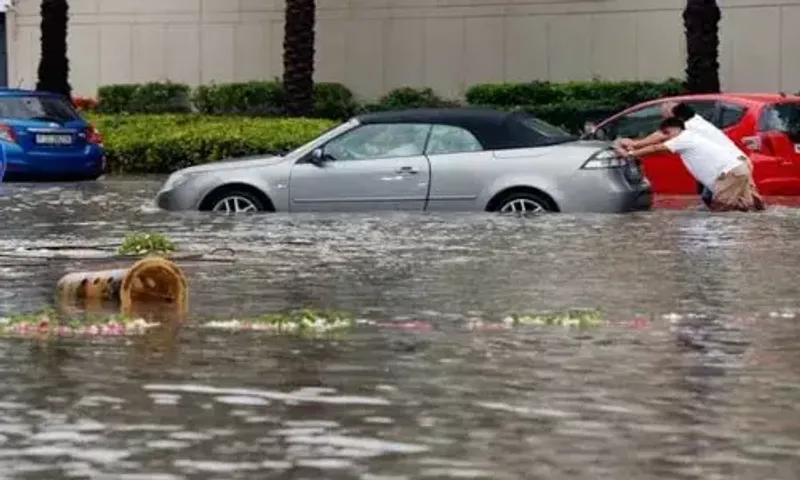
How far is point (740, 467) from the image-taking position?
701 cm

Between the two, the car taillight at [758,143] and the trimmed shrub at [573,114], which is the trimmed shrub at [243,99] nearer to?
the trimmed shrub at [573,114]

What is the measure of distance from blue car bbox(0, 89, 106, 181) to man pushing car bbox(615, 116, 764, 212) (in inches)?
385

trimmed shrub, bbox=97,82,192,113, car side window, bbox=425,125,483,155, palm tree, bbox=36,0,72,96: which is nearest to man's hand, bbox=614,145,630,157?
car side window, bbox=425,125,483,155

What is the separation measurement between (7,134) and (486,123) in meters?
9.25

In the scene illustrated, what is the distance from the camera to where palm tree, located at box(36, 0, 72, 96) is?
106 feet

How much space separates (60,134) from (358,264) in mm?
12173

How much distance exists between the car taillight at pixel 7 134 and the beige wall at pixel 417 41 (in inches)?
421

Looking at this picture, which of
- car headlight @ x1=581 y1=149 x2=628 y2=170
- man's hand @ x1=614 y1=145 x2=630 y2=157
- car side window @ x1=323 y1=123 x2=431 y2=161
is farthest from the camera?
car side window @ x1=323 y1=123 x2=431 y2=161

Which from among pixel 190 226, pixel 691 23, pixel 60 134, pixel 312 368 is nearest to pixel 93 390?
pixel 312 368

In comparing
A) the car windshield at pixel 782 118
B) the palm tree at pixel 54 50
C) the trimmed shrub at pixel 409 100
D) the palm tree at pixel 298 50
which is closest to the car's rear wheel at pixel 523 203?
the car windshield at pixel 782 118

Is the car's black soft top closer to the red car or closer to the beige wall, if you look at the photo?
the red car

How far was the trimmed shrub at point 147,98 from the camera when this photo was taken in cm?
3566

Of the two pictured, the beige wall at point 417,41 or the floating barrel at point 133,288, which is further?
the beige wall at point 417,41

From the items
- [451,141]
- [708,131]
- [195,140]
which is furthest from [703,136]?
[195,140]
